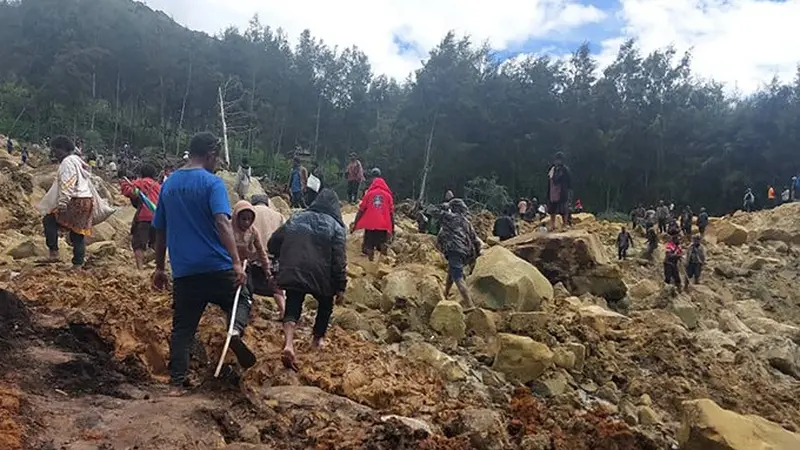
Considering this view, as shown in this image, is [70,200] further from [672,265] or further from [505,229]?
[672,265]

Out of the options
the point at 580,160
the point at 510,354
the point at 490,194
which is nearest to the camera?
the point at 510,354

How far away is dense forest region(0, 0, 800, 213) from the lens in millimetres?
35094

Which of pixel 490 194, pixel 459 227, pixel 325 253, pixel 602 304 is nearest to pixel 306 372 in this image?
pixel 325 253

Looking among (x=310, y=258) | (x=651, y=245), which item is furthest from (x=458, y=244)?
(x=651, y=245)

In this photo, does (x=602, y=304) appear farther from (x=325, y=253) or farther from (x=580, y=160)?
(x=580, y=160)

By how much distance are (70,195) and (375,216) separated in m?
3.93

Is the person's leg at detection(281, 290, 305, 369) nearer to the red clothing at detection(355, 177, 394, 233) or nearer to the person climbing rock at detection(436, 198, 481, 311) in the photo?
the person climbing rock at detection(436, 198, 481, 311)

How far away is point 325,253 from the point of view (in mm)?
5309

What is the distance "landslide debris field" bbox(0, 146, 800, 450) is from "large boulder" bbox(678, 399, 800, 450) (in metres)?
0.01

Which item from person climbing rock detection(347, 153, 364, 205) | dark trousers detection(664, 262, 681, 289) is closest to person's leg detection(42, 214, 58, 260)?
person climbing rock detection(347, 153, 364, 205)

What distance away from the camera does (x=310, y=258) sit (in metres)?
5.21

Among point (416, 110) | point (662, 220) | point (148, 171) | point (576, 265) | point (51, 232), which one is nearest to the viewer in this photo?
point (51, 232)

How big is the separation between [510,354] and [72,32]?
148ft

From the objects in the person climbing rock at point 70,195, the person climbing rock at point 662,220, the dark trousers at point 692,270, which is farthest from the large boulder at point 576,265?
the person climbing rock at point 662,220
